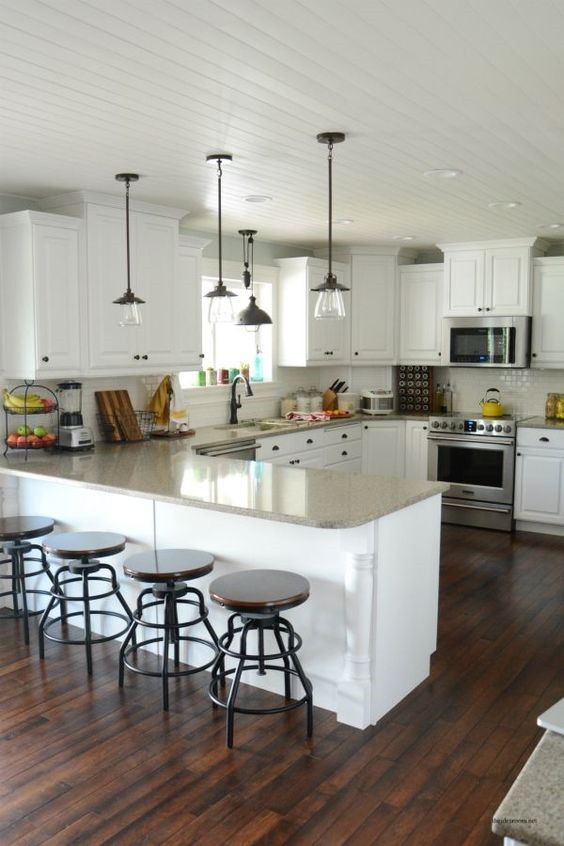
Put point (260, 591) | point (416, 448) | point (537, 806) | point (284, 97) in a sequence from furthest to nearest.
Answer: point (416, 448), point (260, 591), point (284, 97), point (537, 806)

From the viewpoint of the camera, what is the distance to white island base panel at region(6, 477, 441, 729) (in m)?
3.09

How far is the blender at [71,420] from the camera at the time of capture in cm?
464

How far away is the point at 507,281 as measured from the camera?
6.44 metres

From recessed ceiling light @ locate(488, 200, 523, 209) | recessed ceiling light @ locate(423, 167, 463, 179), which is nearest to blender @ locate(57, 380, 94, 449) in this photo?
recessed ceiling light @ locate(423, 167, 463, 179)

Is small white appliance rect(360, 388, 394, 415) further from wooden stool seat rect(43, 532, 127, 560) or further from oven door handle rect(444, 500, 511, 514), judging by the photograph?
wooden stool seat rect(43, 532, 127, 560)

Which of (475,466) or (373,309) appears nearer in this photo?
(475,466)

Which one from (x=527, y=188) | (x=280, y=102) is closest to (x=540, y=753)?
(x=280, y=102)

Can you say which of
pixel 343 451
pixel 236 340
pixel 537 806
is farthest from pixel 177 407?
pixel 537 806

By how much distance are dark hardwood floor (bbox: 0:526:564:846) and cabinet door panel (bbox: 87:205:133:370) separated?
1779 millimetres

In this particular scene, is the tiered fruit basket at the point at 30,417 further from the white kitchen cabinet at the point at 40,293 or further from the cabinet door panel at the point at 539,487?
the cabinet door panel at the point at 539,487

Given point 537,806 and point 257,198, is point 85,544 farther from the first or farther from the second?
point 537,806

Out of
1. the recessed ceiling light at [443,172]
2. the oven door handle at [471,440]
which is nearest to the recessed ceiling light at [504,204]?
the recessed ceiling light at [443,172]

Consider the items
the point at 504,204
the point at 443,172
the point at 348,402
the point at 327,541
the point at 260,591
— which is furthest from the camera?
the point at 348,402

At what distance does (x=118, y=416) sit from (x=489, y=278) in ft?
11.4
